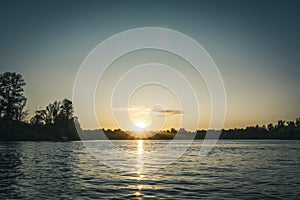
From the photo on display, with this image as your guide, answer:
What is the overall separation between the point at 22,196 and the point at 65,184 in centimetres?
614

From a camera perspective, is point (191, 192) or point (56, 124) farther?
point (56, 124)

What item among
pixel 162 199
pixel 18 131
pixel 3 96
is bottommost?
pixel 162 199

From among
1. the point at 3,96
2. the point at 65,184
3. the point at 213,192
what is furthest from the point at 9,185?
the point at 3,96

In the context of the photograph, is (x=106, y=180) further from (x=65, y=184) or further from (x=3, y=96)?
(x=3, y=96)

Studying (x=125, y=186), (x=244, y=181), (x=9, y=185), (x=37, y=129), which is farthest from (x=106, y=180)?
(x=37, y=129)

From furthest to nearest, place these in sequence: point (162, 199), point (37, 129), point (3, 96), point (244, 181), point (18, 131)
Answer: point (37, 129) < point (18, 131) < point (3, 96) < point (244, 181) < point (162, 199)

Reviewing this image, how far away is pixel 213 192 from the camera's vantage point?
2516 cm

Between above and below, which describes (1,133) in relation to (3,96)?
below

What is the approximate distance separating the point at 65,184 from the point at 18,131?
13728 cm

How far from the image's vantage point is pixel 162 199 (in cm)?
2250

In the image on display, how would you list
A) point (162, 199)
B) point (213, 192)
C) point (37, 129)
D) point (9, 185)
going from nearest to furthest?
1. point (162, 199)
2. point (213, 192)
3. point (9, 185)
4. point (37, 129)

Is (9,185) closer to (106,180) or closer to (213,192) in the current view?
(106,180)

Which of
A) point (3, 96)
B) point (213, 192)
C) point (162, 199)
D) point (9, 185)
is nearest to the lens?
point (162, 199)

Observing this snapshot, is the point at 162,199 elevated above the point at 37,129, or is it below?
below
